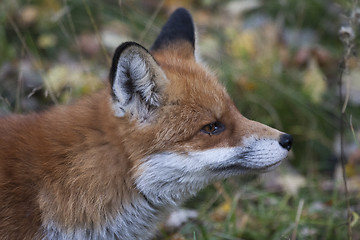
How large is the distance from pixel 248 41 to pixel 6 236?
18.7ft

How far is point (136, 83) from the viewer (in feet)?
12.1

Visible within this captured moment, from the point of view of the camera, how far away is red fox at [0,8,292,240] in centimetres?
365

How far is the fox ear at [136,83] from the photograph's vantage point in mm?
3467

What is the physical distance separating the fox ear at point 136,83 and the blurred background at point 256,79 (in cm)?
92

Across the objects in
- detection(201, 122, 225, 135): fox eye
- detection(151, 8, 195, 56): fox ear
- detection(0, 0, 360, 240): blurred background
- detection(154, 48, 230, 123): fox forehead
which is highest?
detection(151, 8, 195, 56): fox ear

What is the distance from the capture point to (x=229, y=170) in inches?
152

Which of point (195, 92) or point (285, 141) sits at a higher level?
point (195, 92)

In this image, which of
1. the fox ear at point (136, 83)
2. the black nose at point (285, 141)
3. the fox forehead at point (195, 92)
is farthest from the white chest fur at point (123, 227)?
the black nose at point (285, 141)

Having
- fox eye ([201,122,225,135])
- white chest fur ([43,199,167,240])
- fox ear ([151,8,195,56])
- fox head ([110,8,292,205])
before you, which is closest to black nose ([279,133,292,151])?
fox head ([110,8,292,205])

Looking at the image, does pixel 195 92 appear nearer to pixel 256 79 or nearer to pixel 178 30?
pixel 178 30

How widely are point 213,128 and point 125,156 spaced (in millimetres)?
673

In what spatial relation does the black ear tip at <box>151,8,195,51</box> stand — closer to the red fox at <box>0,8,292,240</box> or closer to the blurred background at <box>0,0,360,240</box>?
the blurred background at <box>0,0,360,240</box>

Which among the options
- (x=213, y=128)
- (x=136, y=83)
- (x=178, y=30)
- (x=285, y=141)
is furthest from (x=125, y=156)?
(x=178, y=30)

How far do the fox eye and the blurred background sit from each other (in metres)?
1.04
